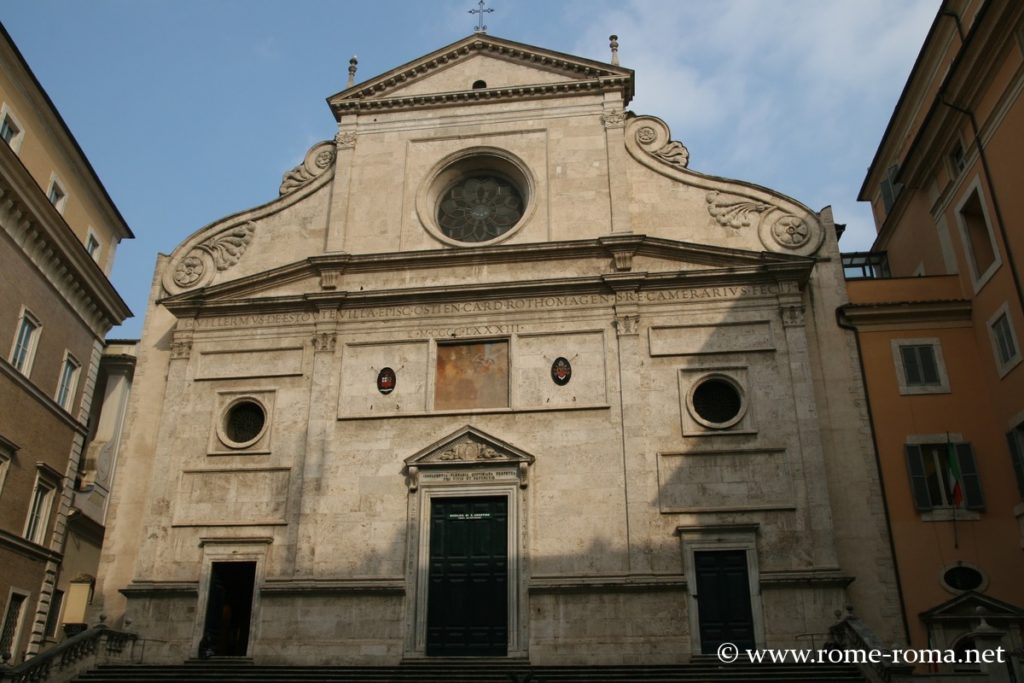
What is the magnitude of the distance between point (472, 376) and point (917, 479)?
901 centimetres

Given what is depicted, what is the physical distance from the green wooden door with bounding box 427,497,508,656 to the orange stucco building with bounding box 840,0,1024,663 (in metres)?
7.46

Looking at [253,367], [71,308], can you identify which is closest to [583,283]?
[253,367]

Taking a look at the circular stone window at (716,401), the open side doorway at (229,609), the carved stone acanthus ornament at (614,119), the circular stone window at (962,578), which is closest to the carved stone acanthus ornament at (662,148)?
the carved stone acanthus ornament at (614,119)

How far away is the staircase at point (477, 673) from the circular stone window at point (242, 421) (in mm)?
4829

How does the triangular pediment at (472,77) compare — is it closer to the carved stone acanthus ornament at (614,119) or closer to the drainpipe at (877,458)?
the carved stone acanthus ornament at (614,119)

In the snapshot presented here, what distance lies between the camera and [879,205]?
26.0m

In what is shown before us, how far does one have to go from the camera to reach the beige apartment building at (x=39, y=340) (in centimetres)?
1991

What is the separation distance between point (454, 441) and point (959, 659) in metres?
10.1

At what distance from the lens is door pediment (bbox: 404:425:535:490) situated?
1814cm

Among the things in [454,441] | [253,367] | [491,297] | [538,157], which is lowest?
[454,441]

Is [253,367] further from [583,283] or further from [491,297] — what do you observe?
[583,283]

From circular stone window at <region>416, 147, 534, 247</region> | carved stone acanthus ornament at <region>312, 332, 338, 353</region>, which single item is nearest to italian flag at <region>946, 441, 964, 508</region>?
circular stone window at <region>416, 147, 534, 247</region>

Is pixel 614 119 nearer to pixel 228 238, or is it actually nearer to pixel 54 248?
pixel 228 238

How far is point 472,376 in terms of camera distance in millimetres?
19281
